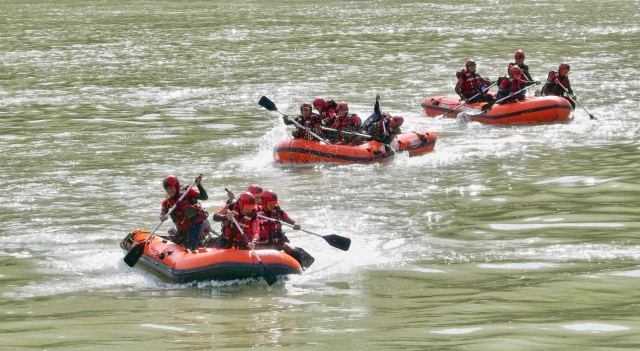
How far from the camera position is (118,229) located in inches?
711

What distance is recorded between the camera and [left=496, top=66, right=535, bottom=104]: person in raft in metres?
27.8

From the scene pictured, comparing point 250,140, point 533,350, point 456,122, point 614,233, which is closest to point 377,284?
point 614,233

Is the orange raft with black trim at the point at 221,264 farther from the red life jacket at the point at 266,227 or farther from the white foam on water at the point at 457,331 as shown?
the white foam on water at the point at 457,331

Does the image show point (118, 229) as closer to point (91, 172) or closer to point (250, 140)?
point (91, 172)

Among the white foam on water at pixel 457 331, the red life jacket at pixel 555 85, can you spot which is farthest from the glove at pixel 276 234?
the red life jacket at pixel 555 85

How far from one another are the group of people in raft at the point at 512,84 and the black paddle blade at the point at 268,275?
1509 cm

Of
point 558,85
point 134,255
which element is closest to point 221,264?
point 134,255

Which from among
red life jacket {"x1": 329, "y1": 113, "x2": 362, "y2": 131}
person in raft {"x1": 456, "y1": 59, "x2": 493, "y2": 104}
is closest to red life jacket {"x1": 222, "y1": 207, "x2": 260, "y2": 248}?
red life jacket {"x1": 329, "y1": 113, "x2": 362, "y2": 131}

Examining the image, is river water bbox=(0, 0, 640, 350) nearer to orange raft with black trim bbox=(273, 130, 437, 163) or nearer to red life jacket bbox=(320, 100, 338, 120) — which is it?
orange raft with black trim bbox=(273, 130, 437, 163)

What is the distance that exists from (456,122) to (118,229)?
1281cm

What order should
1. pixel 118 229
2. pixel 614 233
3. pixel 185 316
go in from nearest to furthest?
pixel 185 316, pixel 614 233, pixel 118 229

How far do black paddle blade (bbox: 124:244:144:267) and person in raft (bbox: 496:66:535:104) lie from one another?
49.0 feet

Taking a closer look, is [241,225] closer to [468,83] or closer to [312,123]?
[312,123]

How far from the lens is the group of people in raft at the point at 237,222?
14.9 m
